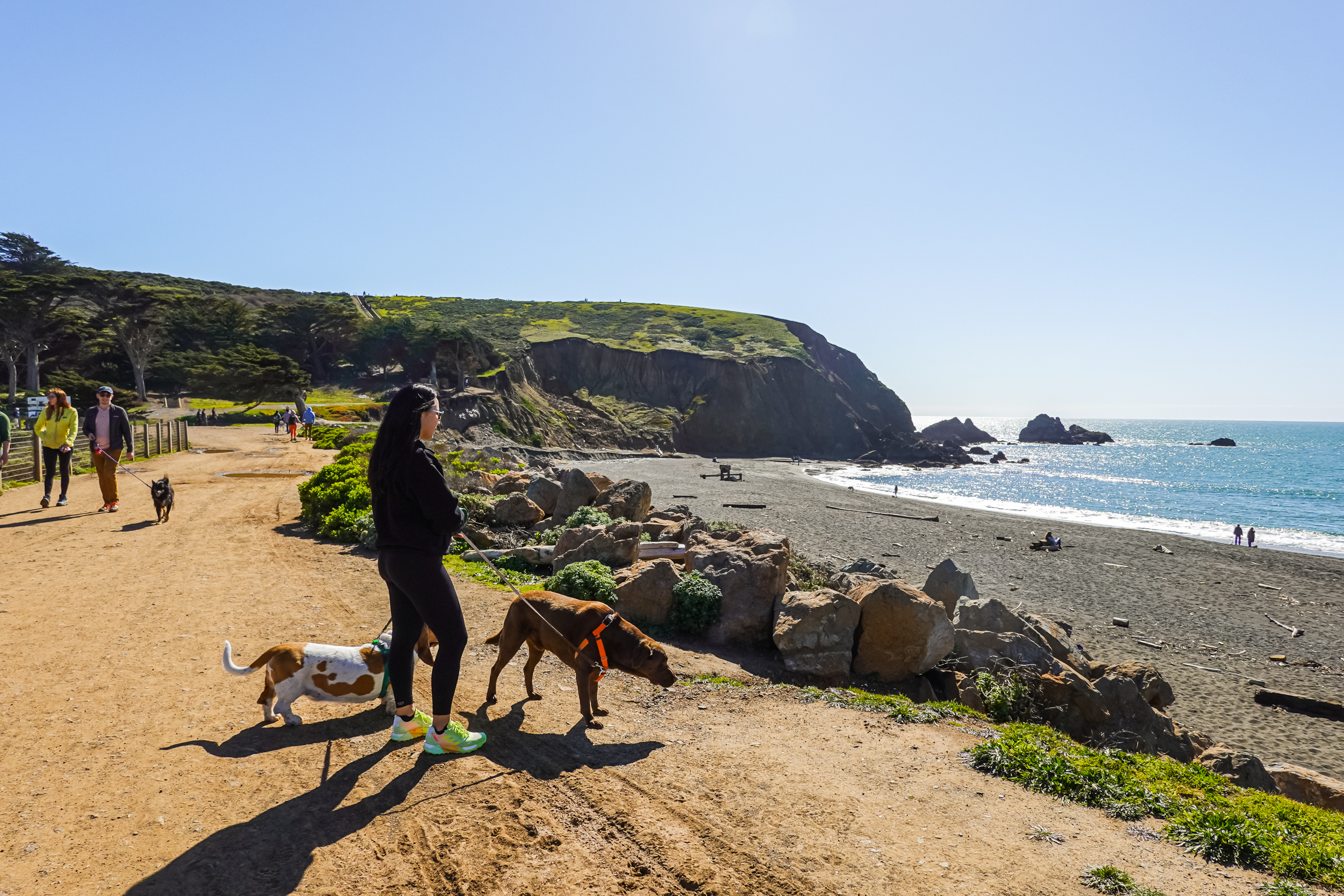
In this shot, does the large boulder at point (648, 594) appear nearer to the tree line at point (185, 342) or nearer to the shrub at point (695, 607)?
the shrub at point (695, 607)

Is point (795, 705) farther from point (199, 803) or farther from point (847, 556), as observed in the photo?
point (847, 556)

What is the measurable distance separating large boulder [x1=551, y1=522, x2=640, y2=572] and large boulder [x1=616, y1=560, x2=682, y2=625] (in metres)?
1.34

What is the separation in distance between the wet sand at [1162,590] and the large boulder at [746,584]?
307 inches

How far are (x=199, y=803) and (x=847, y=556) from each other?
21535 mm

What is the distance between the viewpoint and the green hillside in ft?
327

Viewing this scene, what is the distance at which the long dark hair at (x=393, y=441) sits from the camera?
4.14 metres

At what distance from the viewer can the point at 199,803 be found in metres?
3.98

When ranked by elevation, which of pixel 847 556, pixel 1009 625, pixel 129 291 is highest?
pixel 129 291

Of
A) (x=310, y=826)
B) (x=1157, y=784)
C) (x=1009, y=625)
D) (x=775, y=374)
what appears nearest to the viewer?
(x=310, y=826)

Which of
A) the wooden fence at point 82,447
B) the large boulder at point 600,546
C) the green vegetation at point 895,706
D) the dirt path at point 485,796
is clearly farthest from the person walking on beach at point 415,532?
the wooden fence at point 82,447

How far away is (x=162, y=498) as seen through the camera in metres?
12.7

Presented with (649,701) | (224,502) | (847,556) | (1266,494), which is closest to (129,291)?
(224,502)

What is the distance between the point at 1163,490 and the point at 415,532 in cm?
7056

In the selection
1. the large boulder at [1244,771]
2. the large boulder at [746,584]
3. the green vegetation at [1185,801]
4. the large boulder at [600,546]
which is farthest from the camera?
the large boulder at [600,546]
